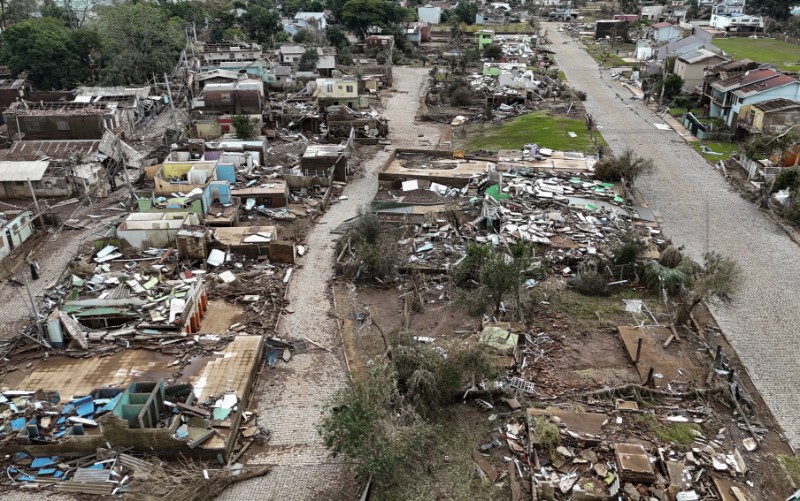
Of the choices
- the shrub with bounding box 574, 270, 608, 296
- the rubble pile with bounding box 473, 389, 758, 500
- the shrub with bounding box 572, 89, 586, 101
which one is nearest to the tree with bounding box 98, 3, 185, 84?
the shrub with bounding box 572, 89, 586, 101

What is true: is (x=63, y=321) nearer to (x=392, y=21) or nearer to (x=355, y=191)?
(x=355, y=191)

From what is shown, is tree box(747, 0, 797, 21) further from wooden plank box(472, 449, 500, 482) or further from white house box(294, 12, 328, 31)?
wooden plank box(472, 449, 500, 482)

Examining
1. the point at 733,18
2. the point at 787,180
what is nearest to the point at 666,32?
the point at 733,18

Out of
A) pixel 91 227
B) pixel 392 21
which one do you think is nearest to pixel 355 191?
pixel 91 227

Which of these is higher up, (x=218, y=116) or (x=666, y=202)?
(x=218, y=116)

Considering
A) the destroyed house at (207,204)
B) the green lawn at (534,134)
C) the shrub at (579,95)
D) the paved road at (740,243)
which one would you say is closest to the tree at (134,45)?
the destroyed house at (207,204)

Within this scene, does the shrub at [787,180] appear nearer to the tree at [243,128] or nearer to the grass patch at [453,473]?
the grass patch at [453,473]

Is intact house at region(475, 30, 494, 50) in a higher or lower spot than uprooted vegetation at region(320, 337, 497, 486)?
higher
